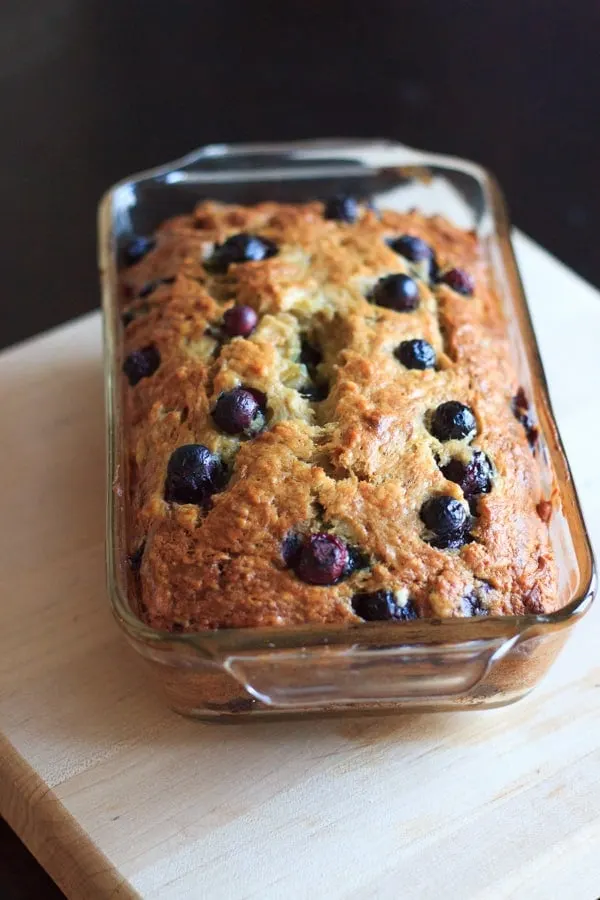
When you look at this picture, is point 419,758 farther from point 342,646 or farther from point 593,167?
point 593,167

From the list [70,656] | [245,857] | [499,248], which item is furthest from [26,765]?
[499,248]

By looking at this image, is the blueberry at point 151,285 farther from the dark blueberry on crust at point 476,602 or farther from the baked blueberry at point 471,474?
the dark blueberry on crust at point 476,602

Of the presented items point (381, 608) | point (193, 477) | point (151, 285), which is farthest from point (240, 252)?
point (381, 608)

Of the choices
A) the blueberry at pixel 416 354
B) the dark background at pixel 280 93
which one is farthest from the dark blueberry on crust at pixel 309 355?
the dark background at pixel 280 93

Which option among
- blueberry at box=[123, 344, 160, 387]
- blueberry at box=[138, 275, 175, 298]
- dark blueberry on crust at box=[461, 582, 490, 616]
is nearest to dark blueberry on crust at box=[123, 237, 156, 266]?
blueberry at box=[138, 275, 175, 298]

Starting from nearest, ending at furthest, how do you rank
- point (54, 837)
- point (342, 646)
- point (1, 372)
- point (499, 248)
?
point (342, 646), point (54, 837), point (499, 248), point (1, 372)

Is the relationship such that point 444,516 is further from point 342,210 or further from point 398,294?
point 342,210
